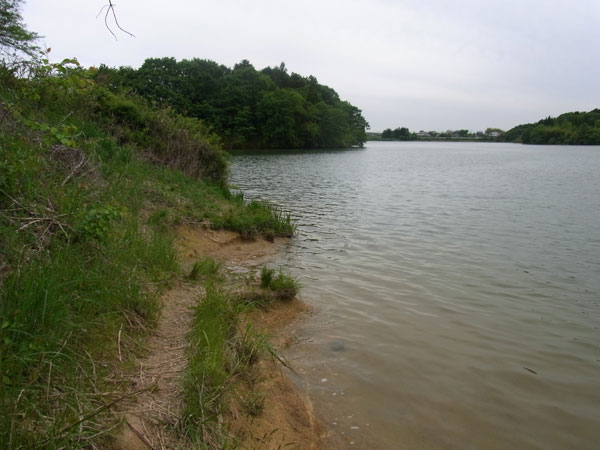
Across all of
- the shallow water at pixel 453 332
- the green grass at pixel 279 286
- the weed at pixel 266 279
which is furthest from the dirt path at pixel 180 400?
the weed at pixel 266 279

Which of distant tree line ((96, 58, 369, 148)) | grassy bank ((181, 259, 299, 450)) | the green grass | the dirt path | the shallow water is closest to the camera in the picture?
the dirt path

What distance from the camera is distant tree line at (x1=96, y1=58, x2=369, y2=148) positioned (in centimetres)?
7419

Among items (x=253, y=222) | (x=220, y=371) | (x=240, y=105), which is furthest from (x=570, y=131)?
(x=220, y=371)

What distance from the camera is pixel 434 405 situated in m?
4.15

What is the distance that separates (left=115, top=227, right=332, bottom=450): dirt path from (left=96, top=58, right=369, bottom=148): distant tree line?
6985 cm

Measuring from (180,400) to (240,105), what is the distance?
8123 centimetres

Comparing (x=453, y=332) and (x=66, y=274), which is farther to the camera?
(x=453, y=332)

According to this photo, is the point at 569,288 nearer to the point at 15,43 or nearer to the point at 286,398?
the point at 286,398

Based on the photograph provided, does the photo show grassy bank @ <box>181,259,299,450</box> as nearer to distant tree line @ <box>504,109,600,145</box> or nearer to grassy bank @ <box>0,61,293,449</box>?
grassy bank @ <box>0,61,293,449</box>

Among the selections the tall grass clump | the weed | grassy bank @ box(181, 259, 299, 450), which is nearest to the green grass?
the weed

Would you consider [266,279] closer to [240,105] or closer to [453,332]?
[453,332]

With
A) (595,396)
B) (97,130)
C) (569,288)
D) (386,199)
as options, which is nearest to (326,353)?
(595,396)

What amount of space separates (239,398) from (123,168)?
697cm

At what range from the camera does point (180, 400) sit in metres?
3.14
